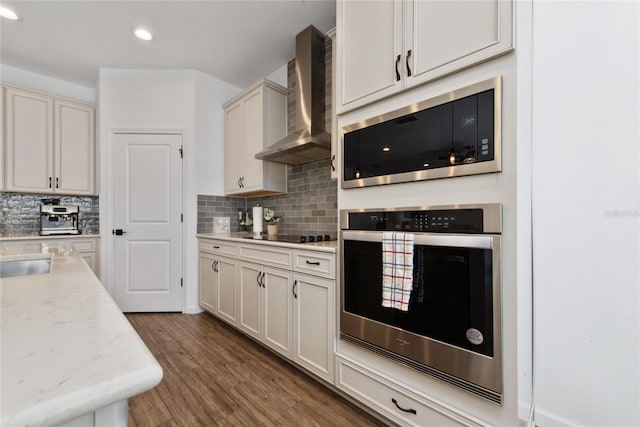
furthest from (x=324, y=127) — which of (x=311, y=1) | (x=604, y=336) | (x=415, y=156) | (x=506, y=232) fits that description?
(x=604, y=336)

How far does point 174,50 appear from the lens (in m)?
3.03

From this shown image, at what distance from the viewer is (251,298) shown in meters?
2.46

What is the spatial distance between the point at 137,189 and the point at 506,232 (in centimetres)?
368

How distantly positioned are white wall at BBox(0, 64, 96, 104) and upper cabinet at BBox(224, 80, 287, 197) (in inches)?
82.3

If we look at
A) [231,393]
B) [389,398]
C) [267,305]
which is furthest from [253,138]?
[389,398]

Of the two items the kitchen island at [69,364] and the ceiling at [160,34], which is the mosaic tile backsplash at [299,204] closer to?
the ceiling at [160,34]

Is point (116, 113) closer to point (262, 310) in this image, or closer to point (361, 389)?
point (262, 310)

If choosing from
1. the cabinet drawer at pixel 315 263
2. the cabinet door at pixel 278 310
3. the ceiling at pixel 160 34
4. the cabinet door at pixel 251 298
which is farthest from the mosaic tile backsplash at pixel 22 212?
the cabinet drawer at pixel 315 263

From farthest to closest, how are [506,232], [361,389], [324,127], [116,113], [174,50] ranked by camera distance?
1. [116,113]
2. [174,50]
3. [324,127]
4. [361,389]
5. [506,232]

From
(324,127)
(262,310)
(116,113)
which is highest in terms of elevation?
(116,113)

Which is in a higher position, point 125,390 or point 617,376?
point 125,390

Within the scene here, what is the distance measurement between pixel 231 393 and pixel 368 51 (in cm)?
224

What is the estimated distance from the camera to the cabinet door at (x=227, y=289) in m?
2.70

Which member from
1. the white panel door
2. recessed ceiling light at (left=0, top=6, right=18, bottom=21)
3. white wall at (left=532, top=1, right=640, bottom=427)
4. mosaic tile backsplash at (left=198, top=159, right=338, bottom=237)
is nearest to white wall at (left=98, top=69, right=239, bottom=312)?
the white panel door
